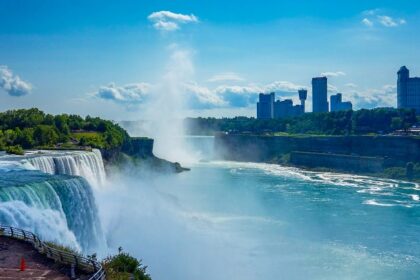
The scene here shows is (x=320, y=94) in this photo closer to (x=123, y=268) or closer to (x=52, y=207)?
(x=52, y=207)

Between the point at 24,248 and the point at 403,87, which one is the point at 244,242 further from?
the point at 403,87

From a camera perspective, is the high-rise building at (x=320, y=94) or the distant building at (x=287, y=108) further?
the distant building at (x=287, y=108)

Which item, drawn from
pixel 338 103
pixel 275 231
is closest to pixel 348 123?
pixel 275 231

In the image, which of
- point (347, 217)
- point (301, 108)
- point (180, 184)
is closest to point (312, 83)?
point (301, 108)

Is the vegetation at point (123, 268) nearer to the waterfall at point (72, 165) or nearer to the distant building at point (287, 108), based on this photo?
the waterfall at point (72, 165)

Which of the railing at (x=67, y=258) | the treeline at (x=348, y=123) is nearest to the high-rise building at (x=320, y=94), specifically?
the treeline at (x=348, y=123)

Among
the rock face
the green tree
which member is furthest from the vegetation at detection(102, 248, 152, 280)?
the rock face
